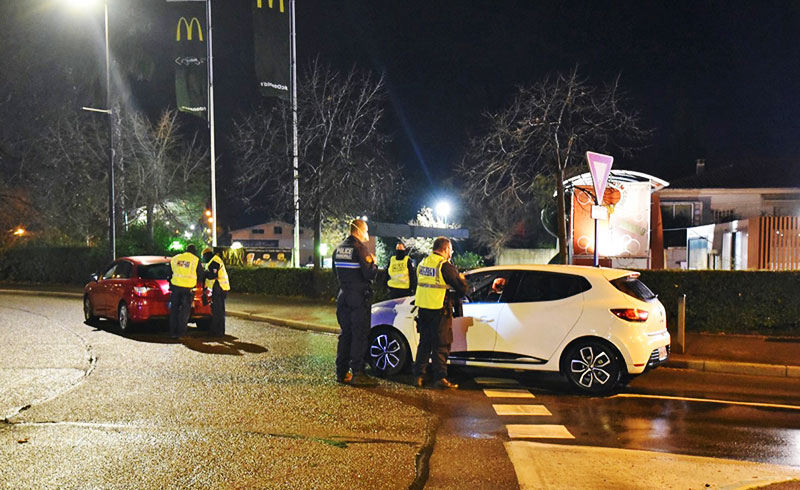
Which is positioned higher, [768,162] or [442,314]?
[768,162]

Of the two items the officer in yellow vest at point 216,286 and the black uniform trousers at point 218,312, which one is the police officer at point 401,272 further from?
the black uniform trousers at point 218,312

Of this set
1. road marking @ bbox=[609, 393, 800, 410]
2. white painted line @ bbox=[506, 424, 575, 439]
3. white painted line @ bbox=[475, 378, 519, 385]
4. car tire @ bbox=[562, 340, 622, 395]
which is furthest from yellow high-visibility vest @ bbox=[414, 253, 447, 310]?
road marking @ bbox=[609, 393, 800, 410]

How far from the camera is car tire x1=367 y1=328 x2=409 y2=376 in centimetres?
917

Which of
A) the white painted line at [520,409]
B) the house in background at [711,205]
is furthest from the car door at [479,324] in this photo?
the house in background at [711,205]

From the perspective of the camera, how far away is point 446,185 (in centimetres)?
5850

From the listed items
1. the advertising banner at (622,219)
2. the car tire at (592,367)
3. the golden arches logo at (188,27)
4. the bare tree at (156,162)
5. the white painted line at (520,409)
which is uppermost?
the golden arches logo at (188,27)

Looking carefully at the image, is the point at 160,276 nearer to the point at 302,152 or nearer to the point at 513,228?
the point at 302,152

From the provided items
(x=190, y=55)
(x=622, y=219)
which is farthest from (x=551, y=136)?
(x=190, y=55)

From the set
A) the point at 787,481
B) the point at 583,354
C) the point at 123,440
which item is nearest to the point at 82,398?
the point at 123,440

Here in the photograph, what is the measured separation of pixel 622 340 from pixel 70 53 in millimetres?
32722

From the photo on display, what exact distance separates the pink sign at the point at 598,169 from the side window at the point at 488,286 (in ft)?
9.96

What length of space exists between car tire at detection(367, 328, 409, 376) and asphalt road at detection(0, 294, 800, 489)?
23cm

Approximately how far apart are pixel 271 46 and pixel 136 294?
41.7 ft

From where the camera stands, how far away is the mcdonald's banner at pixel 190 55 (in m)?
24.5
